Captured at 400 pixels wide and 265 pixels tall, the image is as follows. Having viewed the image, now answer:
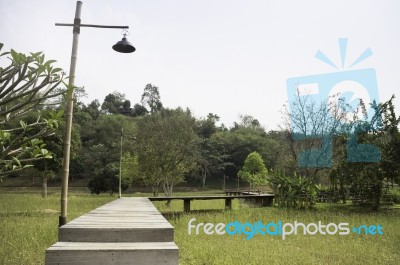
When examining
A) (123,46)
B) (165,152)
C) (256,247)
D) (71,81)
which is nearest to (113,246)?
(71,81)

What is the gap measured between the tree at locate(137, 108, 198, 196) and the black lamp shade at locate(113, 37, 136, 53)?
61.9ft

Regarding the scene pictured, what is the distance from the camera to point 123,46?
773cm

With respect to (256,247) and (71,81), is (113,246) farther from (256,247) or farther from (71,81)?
(256,247)

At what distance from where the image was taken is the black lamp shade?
7.66m

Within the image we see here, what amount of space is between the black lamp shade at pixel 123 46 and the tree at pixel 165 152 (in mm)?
18881

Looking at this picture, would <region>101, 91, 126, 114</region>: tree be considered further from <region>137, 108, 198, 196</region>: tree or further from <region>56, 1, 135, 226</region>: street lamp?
<region>56, 1, 135, 226</region>: street lamp

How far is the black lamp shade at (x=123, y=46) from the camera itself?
25.1ft

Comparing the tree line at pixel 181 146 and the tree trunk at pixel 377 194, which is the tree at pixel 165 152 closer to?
the tree line at pixel 181 146

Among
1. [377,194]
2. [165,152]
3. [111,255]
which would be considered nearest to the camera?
[111,255]

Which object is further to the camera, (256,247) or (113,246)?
(256,247)

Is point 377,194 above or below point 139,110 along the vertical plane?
below

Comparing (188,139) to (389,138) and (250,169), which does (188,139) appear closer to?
(389,138)

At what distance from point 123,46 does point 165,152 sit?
19.1 m

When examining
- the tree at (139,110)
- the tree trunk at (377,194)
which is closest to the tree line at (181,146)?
the tree trunk at (377,194)
